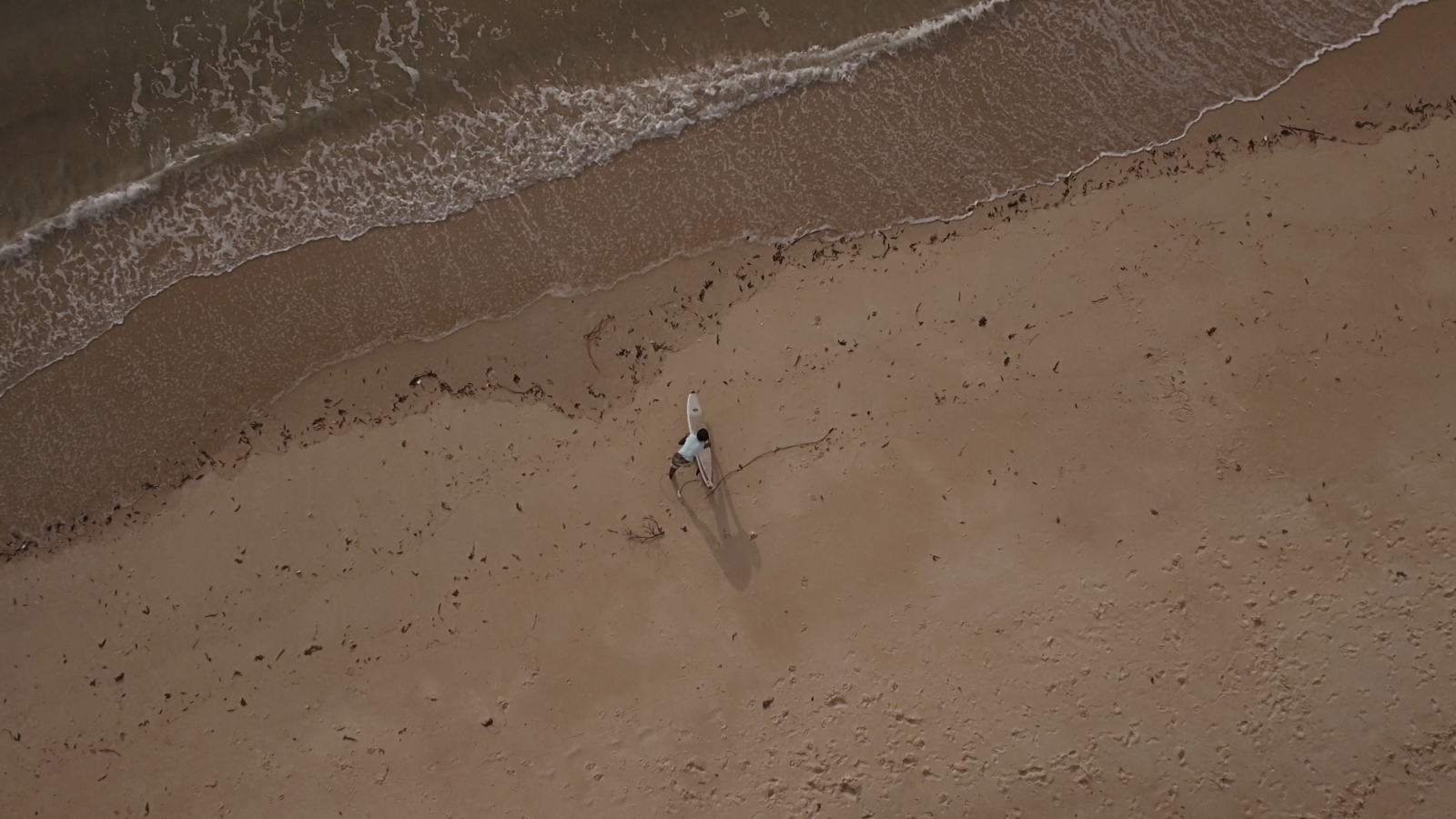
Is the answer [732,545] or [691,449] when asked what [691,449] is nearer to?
[691,449]

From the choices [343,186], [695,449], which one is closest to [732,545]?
[695,449]

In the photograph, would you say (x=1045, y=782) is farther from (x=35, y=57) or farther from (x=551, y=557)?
(x=35, y=57)

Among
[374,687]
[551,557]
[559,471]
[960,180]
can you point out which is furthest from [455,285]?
[960,180]

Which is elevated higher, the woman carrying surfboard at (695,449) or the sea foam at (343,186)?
the sea foam at (343,186)

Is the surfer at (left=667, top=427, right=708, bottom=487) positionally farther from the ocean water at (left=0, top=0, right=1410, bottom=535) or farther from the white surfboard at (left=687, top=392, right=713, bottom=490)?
the ocean water at (left=0, top=0, right=1410, bottom=535)

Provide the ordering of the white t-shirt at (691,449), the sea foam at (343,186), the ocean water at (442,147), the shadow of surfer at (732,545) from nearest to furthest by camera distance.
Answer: the white t-shirt at (691,449) → the shadow of surfer at (732,545) → the ocean water at (442,147) → the sea foam at (343,186)

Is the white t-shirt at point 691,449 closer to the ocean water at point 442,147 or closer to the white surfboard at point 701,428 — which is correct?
the white surfboard at point 701,428

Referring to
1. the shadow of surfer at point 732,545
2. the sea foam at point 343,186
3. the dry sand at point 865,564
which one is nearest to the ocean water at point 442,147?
the sea foam at point 343,186
